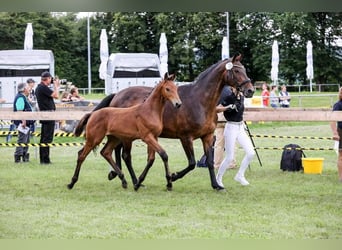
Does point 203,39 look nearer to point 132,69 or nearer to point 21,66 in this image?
point 132,69

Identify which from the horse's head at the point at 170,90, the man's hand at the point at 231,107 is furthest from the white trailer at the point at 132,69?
the horse's head at the point at 170,90

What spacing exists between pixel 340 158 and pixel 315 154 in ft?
9.78

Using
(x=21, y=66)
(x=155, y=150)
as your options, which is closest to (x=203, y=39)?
(x=21, y=66)

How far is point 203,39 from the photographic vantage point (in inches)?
694

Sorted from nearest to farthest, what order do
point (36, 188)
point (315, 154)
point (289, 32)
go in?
Result: point (36, 188) → point (315, 154) → point (289, 32)

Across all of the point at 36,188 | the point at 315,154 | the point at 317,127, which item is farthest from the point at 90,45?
the point at 36,188

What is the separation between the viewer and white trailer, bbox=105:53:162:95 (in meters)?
17.7

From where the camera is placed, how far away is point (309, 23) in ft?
63.0

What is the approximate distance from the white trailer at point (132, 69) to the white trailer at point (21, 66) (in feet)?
5.31

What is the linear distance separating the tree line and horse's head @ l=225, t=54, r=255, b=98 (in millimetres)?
7668

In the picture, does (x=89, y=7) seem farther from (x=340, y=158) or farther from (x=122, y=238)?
(x=340, y=158)

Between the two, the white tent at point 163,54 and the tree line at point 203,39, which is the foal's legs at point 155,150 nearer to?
the tree line at point 203,39

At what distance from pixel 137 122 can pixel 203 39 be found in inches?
418

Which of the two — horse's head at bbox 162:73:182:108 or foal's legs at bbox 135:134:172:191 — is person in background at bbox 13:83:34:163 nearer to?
foal's legs at bbox 135:134:172:191
